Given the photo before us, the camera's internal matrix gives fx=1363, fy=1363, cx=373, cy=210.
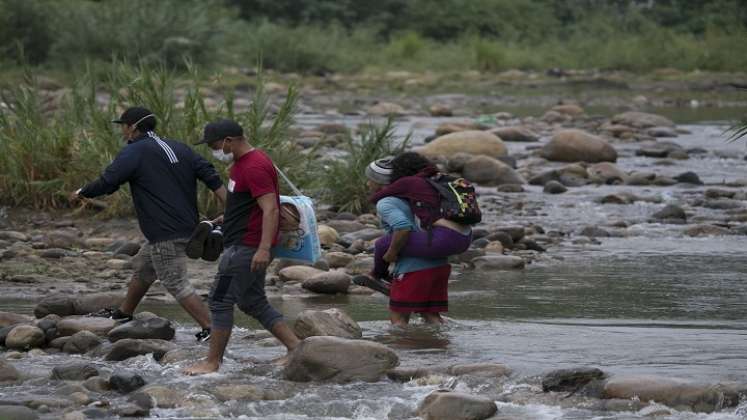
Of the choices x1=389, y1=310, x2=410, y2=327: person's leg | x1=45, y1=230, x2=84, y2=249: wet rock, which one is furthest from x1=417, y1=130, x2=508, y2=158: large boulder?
x1=389, y1=310, x2=410, y2=327: person's leg

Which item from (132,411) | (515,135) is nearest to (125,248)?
(132,411)

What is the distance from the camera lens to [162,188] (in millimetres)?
8461

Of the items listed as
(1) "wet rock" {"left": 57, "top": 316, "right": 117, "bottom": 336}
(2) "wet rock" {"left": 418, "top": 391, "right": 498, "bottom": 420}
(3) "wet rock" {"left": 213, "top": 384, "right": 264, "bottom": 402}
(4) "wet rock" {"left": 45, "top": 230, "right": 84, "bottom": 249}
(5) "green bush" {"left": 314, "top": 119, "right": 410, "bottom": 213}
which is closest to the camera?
(2) "wet rock" {"left": 418, "top": 391, "right": 498, "bottom": 420}

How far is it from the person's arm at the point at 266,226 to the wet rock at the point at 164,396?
82cm

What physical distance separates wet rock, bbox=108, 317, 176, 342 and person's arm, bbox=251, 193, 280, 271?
4.82 feet

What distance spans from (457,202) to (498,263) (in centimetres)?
330

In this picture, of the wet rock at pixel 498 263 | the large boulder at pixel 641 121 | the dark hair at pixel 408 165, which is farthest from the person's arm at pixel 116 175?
the large boulder at pixel 641 121

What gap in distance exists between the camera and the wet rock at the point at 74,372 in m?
7.72

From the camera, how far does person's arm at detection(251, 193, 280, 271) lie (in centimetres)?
749

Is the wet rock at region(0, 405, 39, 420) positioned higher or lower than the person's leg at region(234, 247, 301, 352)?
lower

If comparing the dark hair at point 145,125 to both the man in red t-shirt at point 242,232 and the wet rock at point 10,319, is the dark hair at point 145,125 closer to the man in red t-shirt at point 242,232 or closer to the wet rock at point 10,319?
the man in red t-shirt at point 242,232

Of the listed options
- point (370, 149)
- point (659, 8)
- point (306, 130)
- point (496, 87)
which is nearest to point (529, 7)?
point (659, 8)

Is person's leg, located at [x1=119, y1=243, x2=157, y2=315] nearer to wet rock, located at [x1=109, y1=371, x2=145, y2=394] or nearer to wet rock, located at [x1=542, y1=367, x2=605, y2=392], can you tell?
wet rock, located at [x1=109, y1=371, x2=145, y2=394]

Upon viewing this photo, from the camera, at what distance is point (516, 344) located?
8703 mm
